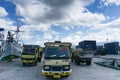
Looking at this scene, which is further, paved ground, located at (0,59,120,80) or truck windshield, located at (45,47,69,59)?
paved ground, located at (0,59,120,80)

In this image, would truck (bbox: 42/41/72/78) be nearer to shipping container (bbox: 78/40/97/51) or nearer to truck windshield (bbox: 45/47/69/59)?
truck windshield (bbox: 45/47/69/59)

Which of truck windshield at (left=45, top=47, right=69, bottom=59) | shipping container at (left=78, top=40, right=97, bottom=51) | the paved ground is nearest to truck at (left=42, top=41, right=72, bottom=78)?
truck windshield at (left=45, top=47, right=69, bottom=59)

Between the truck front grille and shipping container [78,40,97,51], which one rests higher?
shipping container [78,40,97,51]

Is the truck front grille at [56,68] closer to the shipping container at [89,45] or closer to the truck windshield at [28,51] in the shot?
the truck windshield at [28,51]

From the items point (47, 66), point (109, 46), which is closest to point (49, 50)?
point (47, 66)

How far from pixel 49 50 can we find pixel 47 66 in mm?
1490

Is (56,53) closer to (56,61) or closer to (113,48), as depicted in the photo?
(56,61)

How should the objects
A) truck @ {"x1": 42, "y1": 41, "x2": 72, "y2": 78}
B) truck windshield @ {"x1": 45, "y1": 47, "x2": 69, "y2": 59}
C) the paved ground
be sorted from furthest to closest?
1. the paved ground
2. truck windshield @ {"x1": 45, "y1": 47, "x2": 69, "y2": 59}
3. truck @ {"x1": 42, "y1": 41, "x2": 72, "y2": 78}

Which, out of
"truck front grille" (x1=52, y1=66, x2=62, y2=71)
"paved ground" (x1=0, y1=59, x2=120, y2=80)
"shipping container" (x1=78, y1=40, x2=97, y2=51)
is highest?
"shipping container" (x1=78, y1=40, x2=97, y2=51)

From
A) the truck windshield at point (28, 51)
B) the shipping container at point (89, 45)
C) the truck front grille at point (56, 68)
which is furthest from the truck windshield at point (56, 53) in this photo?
the shipping container at point (89, 45)

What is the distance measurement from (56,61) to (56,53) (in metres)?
0.88

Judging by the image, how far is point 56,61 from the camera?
13336mm

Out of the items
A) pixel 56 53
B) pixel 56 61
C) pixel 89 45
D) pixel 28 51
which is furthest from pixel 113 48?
pixel 56 61

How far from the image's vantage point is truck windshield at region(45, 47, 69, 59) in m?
13.8
